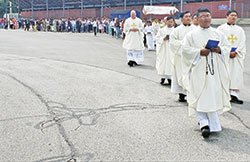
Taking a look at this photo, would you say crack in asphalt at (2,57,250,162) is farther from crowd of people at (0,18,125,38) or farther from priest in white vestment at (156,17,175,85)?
crowd of people at (0,18,125,38)

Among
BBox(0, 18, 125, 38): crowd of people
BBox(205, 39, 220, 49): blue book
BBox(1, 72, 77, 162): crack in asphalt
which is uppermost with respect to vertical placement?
BBox(0, 18, 125, 38): crowd of people

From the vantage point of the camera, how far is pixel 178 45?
7.84m

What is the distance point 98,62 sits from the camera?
13.9 metres

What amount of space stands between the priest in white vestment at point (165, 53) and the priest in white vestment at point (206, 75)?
13.3ft

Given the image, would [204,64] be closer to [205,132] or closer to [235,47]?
[205,132]

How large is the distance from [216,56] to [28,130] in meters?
3.15

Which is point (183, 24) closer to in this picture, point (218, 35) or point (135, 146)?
point (218, 35)

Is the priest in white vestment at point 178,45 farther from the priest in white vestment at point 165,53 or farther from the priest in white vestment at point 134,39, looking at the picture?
the priest in white vestment at point 134,39

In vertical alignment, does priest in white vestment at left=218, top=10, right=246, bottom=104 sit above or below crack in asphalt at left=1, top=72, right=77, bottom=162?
above

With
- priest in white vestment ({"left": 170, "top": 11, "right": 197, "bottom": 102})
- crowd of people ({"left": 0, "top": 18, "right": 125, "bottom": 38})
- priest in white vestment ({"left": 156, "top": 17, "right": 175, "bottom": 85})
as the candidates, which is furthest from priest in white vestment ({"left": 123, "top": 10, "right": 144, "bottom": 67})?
crowd of people ({"left": 0, "top": 18, "right": 125, "bottom": 38})

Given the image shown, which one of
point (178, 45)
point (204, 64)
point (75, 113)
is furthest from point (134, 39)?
point (204, 64)

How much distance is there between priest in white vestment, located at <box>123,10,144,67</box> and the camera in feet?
45.3

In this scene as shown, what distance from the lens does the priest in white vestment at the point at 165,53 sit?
9766mm

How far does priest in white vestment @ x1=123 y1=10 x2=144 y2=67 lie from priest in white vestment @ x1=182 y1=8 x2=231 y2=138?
818cm
